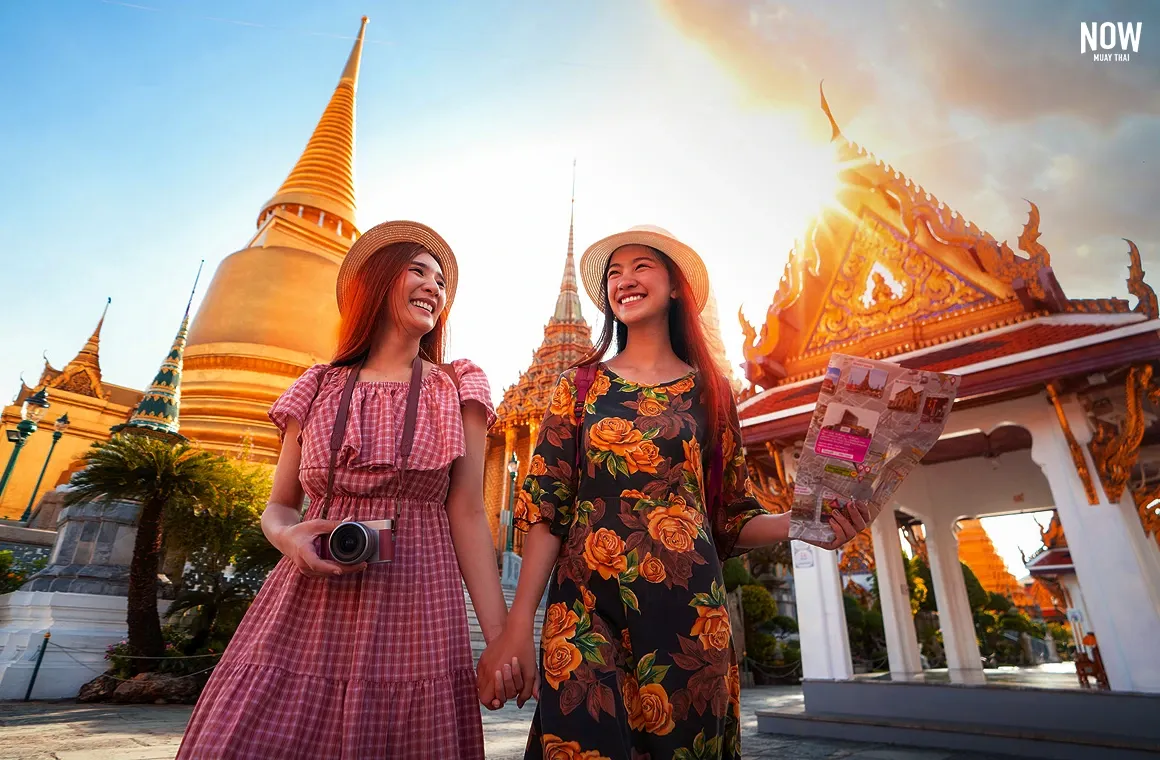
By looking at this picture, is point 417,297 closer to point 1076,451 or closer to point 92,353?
point 1076,451

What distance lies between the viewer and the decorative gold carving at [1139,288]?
4.52 m

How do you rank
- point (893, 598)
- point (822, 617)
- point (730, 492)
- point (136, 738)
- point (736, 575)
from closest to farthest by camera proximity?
1. point (730, 492)
2. point (136, 738)
3. point (822, 617)
4. point (893, 598)
5. point (736, 575)

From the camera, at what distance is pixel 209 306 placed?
19953 millimetres

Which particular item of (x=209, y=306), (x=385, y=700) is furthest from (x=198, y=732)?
(x=209, y=306)

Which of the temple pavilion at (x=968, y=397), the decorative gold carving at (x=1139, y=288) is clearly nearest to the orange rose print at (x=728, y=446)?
the temple pavilion at (x=968, y=397)

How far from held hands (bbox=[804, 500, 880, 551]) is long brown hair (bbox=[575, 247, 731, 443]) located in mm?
434

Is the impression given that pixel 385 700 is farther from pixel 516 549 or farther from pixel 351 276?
pixel 516 549

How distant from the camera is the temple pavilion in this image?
14.7 feet

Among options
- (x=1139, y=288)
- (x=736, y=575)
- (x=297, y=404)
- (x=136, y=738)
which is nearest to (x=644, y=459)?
(x=297, y=404)

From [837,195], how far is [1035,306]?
2342 millimetres

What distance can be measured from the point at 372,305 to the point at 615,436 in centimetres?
86

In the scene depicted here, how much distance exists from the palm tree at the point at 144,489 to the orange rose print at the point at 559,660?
7.37 metres

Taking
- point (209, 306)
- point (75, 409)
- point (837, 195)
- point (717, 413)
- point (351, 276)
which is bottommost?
point (717, 413)

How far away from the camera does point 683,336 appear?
82.3 inches
